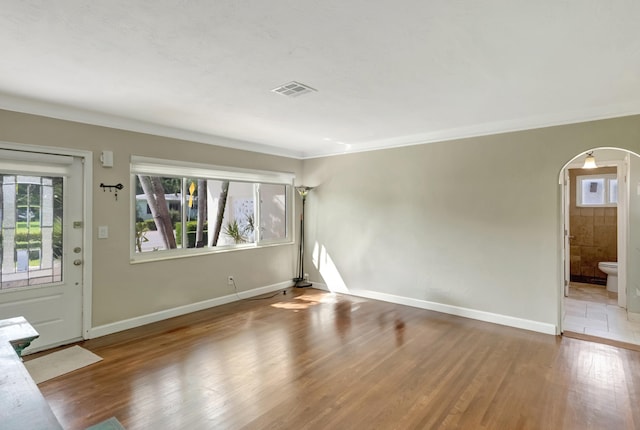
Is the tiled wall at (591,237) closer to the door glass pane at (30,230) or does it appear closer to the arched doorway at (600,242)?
the arched doorway at (600,242)

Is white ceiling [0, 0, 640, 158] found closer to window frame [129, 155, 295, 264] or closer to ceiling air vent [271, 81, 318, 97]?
ceiling air vent [271, 81, 318, 97]

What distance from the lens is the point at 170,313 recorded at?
4391 millimetres

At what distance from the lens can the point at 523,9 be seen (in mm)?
1818

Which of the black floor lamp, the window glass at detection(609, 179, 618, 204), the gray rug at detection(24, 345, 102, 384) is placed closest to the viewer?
the gray rug at detection(24, 345, 102, 384)

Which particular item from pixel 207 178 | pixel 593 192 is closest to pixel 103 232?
pixel 207 178

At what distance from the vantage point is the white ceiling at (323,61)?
6.05 feet

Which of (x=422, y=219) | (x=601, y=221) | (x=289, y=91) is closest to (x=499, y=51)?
(x=289, y=91)

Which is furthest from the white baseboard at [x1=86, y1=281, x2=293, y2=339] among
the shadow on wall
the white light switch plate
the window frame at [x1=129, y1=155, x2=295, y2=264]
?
the white light switch plate

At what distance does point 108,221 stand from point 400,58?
11.5 ft

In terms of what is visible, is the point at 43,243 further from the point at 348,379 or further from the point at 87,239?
the point at 348,379

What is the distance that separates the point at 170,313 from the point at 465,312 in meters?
3.84

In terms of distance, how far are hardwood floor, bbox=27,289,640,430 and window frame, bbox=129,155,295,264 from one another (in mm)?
921

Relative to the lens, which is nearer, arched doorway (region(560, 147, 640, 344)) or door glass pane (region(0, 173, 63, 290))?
door glass pane (region(0, 173, 63, 290))

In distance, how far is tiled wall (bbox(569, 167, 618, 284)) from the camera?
20.5 ft
